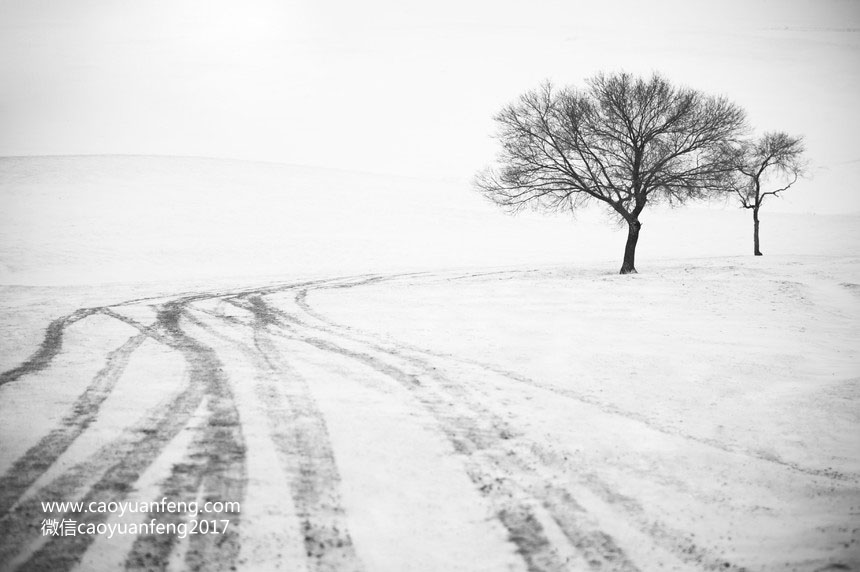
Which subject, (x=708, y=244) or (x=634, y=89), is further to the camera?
(x=708, y=244)

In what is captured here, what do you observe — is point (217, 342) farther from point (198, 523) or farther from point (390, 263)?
point (390, 263)

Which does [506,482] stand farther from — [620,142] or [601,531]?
[620,142]

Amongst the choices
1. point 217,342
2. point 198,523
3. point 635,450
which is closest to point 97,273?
point 217,342

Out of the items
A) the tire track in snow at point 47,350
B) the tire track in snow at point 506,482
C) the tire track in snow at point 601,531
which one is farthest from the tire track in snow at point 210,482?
the tire track in snow at point 47,350

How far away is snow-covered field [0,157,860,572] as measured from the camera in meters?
4.14

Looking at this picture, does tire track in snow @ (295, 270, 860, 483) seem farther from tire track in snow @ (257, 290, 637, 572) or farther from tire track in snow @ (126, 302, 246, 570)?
tire track in snow @ (126, 302, 246, 570)

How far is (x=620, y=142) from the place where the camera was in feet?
66.4

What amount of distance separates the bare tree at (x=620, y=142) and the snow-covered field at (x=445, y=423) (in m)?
4.28

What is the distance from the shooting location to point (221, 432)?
19.7 ft

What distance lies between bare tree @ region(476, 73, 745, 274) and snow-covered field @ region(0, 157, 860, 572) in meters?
4.28

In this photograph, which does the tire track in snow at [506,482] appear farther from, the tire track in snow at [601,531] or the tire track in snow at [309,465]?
the tire track in snow at [309,465]

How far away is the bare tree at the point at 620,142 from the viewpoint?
1970cm

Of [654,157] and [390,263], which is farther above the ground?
[654,157]

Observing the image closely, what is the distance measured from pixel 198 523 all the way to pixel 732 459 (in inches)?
216
